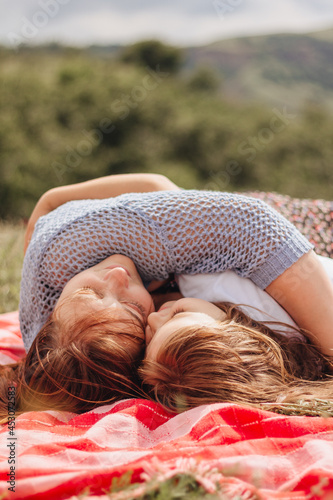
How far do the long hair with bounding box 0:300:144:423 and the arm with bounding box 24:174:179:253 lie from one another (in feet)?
2.24

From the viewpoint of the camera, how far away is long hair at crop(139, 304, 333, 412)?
1.21m

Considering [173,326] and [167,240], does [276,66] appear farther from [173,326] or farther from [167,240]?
[173,326]

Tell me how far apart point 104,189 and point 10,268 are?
84cm

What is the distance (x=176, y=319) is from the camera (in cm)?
130

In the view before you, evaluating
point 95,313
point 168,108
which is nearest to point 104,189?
point 95,313

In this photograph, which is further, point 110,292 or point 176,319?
point 110,292

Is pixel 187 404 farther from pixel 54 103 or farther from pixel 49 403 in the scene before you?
pixel 54 103

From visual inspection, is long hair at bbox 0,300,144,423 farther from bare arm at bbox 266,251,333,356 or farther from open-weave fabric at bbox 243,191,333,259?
open-weave fabric at bbox 243,191,333,259

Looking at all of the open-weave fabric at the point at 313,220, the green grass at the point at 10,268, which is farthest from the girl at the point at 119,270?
the green grass at the point at 10,268

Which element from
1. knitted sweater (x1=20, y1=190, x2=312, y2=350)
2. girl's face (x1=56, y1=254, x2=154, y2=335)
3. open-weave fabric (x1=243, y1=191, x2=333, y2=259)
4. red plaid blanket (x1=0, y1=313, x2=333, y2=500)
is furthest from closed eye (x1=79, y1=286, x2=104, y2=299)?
open-weave fabric (x1=243, y1=191, x2=333, y2=259)

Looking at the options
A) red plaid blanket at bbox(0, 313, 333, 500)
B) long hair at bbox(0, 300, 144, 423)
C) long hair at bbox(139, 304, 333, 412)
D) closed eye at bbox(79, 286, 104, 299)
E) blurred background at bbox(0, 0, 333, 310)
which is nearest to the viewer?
red plaid blanket at bbox(0, 313, 333, 500)

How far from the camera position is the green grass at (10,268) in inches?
90.7

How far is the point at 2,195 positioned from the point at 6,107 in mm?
1110

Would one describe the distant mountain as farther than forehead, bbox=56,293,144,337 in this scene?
→ Yes
